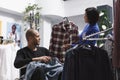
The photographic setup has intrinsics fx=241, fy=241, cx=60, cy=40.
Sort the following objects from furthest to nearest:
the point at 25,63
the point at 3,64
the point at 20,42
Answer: the point at 20,42
the point at 3,64
the point at 25,63

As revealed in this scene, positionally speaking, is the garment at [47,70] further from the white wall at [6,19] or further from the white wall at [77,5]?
the white wall at [77,5]

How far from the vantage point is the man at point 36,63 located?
7.03 feet

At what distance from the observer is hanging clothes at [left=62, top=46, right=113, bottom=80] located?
184 centimetres

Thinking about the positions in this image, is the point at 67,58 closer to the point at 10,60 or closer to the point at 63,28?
the point at 63,28

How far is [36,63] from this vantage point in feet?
7.34

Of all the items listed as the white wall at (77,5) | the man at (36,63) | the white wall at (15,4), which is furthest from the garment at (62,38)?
the white wall at (77,5)

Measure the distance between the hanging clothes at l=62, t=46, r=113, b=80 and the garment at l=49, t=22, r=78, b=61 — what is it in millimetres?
1379

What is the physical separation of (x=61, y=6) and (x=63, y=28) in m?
3.54

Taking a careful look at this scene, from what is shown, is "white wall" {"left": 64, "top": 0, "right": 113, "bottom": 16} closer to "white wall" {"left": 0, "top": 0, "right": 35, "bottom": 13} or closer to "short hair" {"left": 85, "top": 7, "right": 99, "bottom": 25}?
"white wall" {"left": 0, "top": 0, "right": 35, "bottom": 13}

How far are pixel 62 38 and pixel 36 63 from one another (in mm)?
1138

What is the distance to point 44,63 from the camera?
2.30 meters

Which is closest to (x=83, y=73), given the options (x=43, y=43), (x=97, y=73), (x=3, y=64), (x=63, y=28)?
(x=97, y=73)

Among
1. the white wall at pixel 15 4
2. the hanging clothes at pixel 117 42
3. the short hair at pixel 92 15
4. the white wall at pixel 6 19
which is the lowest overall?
the hanging clothes at pixel 117 42

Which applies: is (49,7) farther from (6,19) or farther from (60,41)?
(60,41)
